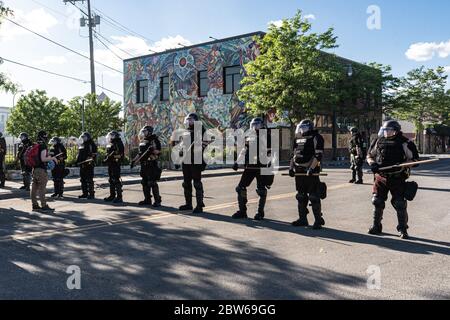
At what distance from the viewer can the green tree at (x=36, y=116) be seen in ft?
111

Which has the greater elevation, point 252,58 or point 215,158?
point 252,58

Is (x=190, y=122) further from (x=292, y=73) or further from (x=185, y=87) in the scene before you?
(x=185, y=87)

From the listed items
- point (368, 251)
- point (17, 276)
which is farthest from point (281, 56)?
point (17, 276)

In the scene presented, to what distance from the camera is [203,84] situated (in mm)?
35438

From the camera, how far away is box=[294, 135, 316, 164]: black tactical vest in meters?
7.59

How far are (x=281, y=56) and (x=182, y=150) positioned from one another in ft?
60.8

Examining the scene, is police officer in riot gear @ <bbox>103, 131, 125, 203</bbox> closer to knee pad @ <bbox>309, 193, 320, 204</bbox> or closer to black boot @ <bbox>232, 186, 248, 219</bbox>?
black boot @ <bbox>232, 186, 248, 219</bbox>

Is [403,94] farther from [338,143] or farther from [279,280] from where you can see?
[279,280]

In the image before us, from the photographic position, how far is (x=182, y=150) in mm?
9453

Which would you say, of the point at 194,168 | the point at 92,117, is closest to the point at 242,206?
the point at 194,168

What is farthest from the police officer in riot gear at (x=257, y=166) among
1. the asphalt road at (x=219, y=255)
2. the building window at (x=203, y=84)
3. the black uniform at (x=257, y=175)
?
the building window at (x=203, y=84)

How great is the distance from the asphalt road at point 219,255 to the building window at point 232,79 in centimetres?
2435

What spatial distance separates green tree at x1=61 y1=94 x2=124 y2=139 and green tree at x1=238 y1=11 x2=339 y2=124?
451 inches

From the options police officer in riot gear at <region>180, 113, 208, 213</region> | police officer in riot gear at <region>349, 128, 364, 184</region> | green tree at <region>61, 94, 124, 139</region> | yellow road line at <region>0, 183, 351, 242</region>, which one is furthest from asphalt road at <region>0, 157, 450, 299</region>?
green tree at <region>61, 94, 124, 139</region>
